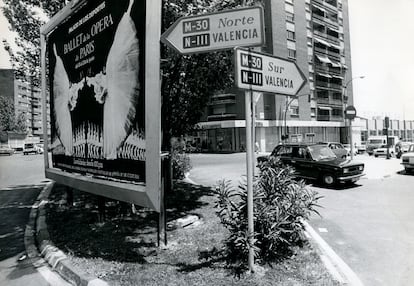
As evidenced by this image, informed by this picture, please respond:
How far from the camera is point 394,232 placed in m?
5.63

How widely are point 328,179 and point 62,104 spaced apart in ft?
28.3

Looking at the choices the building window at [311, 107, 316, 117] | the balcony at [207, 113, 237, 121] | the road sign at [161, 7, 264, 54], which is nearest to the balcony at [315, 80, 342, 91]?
the building window at [311, 107, 316, 117]

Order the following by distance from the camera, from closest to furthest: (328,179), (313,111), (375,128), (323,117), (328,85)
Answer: (328,179) < (313,111) < (323,117) < (328,85) < (375,128)

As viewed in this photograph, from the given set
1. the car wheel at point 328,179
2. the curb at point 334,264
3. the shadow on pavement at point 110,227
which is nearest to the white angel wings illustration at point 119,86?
the shadow on pavement at point 110,227

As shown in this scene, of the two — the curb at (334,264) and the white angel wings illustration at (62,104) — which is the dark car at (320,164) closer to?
the curb at (334,264)

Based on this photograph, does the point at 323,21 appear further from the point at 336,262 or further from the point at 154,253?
the point at 154,253

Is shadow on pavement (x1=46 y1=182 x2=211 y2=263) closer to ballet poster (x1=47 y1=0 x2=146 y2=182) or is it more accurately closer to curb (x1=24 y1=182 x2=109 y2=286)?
curb (x1=24 y1=182 x2=109 y2=286)

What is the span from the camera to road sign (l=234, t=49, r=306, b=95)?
11.2 feet

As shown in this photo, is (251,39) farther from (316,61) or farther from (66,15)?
(316,61)

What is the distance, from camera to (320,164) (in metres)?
10.9

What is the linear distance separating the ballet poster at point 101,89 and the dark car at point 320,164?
22.9ft

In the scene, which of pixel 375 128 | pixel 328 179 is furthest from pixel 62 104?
pixel 375 128

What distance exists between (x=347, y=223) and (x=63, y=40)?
6.68 metres

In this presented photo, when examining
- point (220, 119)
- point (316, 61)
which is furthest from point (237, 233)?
point (316, 61)
